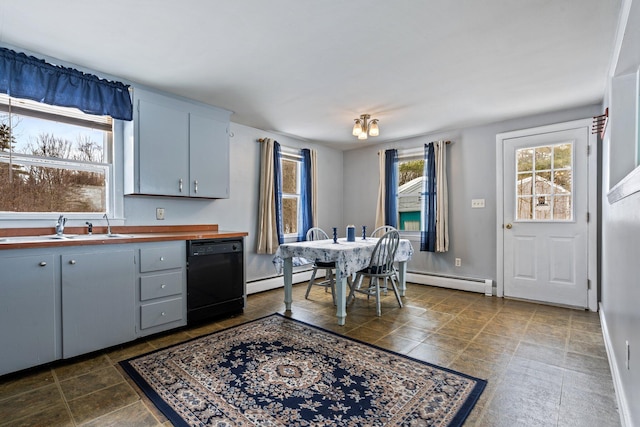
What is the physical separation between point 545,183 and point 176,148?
164 inches

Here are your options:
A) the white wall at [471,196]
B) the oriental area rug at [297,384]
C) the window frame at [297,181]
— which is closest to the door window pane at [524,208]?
the white wall at [471,196]

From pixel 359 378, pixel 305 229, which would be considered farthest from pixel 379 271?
pixel 305 229

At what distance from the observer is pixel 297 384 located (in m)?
1.97

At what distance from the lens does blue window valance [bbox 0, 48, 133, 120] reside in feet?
7.34

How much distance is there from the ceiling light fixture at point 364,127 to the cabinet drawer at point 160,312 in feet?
7.91

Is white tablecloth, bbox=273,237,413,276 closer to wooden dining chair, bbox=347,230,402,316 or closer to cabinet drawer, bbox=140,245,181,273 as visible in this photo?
wooden dining chair, bbox=347,230,402,316

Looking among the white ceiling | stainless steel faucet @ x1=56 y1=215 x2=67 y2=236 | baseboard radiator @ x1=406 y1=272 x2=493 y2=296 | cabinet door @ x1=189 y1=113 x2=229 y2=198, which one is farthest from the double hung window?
stainless steel faucet @ x1=56 y1=215 x2=67 y2=236

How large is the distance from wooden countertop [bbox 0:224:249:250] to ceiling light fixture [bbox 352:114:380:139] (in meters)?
1.65

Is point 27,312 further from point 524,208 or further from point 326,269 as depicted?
point 524,208

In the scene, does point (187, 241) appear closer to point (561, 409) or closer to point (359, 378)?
point (359, 378)

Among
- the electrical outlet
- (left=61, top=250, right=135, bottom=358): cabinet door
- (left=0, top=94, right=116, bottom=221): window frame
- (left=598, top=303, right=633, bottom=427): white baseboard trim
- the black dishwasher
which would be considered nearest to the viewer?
(left=598, top=303, right=633, bottom=427): white baseboard trim

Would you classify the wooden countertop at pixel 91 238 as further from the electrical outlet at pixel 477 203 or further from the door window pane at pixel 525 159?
the door window pane at pixel 525 159

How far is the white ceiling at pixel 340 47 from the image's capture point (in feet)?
6.25

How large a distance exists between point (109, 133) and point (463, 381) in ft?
11.7
